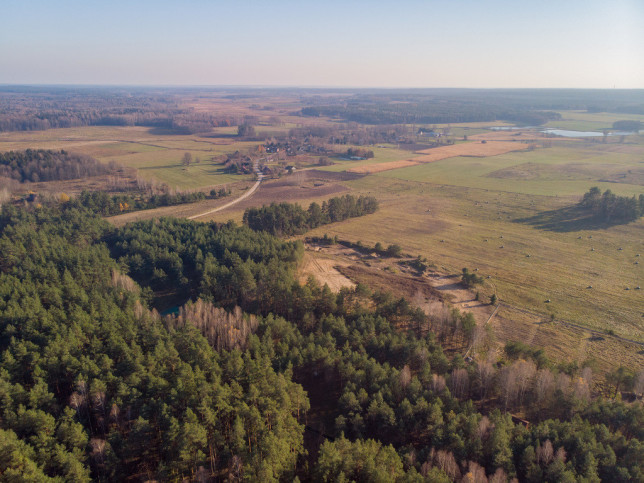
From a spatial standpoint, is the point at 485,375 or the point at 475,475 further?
the point at 485,375

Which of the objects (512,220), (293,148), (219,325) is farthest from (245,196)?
(293,148)

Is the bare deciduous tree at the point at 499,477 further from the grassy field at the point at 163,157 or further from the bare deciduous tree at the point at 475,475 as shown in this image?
the grassy field at the point at 163,157

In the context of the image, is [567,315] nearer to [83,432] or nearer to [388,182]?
[83,432]

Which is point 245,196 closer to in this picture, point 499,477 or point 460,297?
point 460,297

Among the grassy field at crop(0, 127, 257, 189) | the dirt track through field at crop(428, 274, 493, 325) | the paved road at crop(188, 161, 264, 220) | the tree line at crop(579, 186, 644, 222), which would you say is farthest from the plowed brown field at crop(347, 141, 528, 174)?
the dirt track through field at crop(428, 274, 493, 325)

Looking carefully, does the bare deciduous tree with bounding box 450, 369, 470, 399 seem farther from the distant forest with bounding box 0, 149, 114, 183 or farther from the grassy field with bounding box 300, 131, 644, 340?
the distant forest with bounding box 0, 149, 114, 183

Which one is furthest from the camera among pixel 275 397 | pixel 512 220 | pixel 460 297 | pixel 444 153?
pixel 444 153

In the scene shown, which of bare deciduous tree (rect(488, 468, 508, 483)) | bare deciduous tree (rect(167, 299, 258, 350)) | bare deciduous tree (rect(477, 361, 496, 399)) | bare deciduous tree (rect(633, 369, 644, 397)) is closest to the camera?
bare deciduous tree (rect(488, 468, 508, 483))

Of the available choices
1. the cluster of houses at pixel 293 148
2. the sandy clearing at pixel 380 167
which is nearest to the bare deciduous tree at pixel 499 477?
the sandy clearing at pixel 380 167

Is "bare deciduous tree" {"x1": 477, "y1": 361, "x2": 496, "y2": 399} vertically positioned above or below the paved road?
below

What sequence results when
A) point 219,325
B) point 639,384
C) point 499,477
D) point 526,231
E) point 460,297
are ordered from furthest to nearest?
point 526,231
point 460,297
point 219,325
point 639,384
point 499,477
